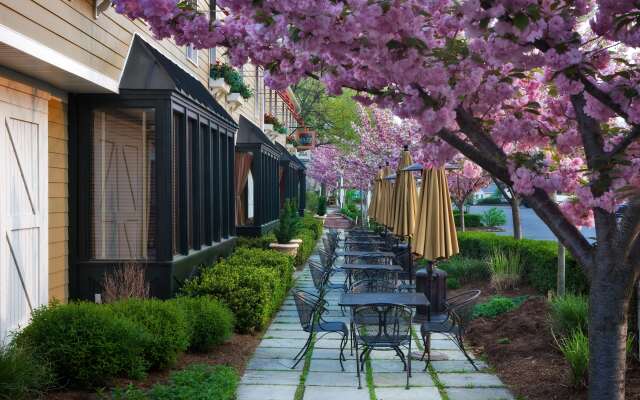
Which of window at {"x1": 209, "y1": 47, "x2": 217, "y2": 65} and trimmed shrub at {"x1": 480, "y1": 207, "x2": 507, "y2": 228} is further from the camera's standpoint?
trimmed shrub at {"x1": 480, "y1": 207, "x2": 507, "y2": 228}

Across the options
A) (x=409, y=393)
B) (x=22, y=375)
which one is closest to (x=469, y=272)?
(x=409, y=393)

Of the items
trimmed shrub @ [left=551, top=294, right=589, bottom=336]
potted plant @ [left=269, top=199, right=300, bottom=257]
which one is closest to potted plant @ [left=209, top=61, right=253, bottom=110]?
potted plant @ [left=269, top=199, right=300, bottom=257]

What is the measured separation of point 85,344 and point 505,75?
3.46m

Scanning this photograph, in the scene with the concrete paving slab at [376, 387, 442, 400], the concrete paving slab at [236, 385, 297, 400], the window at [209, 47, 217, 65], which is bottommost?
the concrete paving slab at [376, 387, 442, 400]

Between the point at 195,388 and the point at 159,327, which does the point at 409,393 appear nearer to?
the point at 195,388

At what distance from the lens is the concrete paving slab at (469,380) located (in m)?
6.12

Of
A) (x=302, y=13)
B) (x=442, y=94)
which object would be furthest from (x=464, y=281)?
(x=302, y=13)

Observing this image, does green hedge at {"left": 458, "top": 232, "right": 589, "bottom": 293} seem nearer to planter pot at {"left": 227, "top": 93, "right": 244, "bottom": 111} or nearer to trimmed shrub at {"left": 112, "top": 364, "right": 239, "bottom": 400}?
trimmed shrub at {"left": 112, "top": 364, "right": 239, "bottom": 400}

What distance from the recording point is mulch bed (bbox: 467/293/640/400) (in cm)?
564

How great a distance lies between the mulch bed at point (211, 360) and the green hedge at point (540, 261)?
14.0 feet

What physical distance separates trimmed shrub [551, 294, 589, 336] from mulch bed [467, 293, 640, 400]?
197 mm

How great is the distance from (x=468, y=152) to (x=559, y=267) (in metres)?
5.29

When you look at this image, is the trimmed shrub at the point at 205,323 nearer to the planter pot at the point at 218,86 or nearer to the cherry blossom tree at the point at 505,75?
the cherry blossom tree at the point at 505,75

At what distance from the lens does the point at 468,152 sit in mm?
3994
